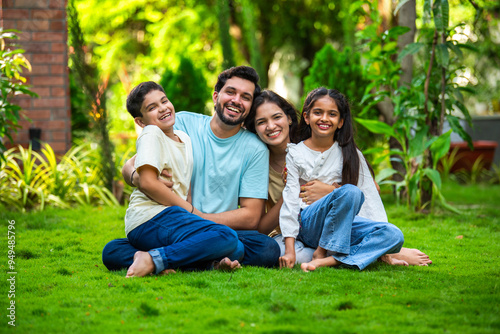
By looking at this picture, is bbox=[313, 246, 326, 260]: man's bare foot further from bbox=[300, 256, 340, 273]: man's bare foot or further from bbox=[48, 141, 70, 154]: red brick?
bbox=[48, 141, 70, 154]: red brick

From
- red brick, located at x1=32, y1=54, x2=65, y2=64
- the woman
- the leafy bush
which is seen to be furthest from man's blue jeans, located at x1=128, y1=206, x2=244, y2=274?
red brick, located at x1=32, y1=54, x2=65, y2=64

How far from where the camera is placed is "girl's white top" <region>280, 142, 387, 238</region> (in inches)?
118

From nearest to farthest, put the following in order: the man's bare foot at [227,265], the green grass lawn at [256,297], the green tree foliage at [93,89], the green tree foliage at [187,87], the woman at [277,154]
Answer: the green grass lawn at [256,297], the man's bare foot at [227,265], the woman at [277,154], the green tree foliage at [93,89], the green tree foliage at [187,87]

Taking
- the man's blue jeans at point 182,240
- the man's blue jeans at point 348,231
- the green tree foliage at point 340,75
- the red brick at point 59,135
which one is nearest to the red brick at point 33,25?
the red brick at point 59,135

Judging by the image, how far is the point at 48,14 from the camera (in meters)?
5.73

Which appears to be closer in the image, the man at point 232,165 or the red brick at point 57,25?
the man at point 232,165

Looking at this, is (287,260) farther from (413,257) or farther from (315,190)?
(413,257)

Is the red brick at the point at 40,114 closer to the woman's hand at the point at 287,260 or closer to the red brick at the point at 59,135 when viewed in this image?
the red brick at the point at 59,135

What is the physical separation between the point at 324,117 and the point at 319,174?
343 mm

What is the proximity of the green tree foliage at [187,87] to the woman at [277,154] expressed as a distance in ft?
10.8

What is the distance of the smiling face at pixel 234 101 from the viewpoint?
3092 mm

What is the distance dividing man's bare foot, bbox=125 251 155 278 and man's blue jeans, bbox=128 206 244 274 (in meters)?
0.03

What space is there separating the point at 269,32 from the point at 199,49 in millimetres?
1891

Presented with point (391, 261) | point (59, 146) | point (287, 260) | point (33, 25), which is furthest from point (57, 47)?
point (391, 261)
